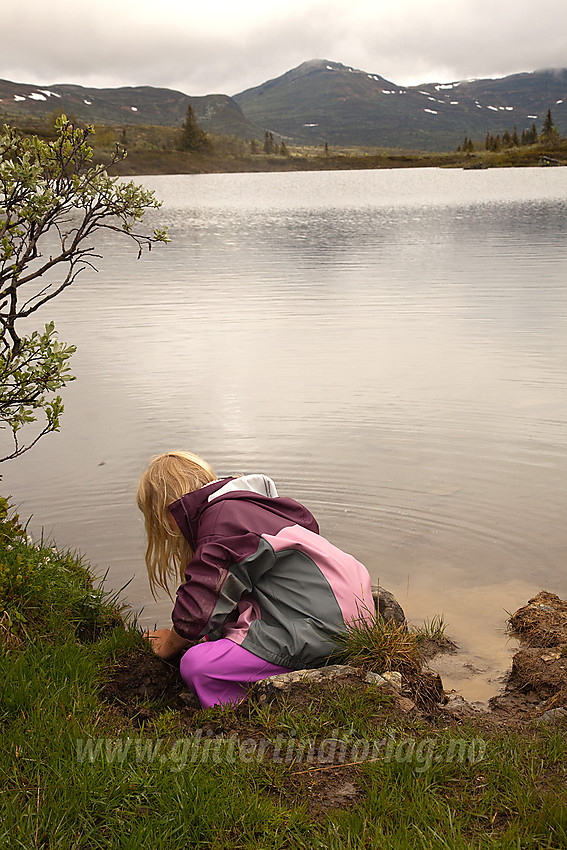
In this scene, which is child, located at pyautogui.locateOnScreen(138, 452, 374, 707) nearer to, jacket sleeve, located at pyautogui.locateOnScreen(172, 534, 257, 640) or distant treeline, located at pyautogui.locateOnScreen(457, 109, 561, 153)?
jacket sleeve, located at pyautogui.locateOnScreen(172, 534, 257, 640)

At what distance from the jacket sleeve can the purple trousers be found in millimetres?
112

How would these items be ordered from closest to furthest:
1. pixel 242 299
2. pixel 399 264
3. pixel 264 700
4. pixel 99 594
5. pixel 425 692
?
pixel 264 700 → pixel 425 692 → pixel 99 594 → pixel 242 299 → pixel 399 264

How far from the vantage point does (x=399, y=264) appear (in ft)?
71.7

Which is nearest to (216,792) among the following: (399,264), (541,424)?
(541,424)

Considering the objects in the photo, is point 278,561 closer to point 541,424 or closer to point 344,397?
point 541,424

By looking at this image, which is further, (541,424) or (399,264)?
(399,264)

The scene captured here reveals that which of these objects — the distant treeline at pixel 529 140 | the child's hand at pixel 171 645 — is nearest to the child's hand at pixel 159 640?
the child's hand at pixel 171 645

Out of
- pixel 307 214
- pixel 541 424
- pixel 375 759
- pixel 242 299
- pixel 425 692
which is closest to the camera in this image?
pixel 375 759

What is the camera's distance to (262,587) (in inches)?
147

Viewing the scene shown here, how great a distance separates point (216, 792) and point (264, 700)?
0.74 meters

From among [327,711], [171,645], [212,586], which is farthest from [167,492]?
[327,711]

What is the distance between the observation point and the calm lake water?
6145 millimetres

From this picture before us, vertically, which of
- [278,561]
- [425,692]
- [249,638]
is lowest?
[425,692]

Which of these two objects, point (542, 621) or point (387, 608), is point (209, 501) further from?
point (542, 621)
